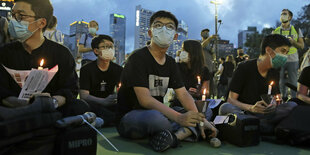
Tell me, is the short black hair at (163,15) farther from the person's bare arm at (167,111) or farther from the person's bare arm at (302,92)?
the person's bare arm at (302,92)


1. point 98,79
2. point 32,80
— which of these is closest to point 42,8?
point 32,80

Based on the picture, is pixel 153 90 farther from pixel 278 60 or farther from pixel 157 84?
pixel 278 60

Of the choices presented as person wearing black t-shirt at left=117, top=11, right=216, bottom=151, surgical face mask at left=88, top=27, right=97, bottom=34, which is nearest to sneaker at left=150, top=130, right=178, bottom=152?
person wearing black t-shirt at left=117, top=11, right=216, bottom=151

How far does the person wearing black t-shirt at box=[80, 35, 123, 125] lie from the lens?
3.91 metres

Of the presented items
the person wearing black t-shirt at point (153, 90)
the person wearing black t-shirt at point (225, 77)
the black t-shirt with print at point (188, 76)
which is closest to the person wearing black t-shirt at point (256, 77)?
the person wearing black t-shirt at point (153, 90)

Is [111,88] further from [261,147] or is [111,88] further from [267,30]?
[267,30]

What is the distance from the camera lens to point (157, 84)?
9.52 ft

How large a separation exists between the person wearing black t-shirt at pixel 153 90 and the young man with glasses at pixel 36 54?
630 mm

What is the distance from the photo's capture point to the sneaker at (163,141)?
Result: 240 centimetres

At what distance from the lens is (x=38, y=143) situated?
1588mm

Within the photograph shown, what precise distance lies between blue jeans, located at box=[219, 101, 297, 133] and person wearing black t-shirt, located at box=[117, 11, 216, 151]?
568 mm

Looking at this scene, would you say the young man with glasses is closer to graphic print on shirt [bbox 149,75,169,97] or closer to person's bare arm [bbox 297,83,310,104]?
graphic print on shirt [bbox 149,75,169,97]

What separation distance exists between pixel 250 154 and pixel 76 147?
170 cm

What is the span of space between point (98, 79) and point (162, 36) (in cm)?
175
